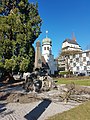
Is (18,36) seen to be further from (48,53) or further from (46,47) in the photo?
(46,47)

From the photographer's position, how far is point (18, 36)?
25438 millimetres

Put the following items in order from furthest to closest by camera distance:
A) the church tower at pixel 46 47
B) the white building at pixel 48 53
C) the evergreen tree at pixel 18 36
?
1. the church tower at pixel 46 47
2. the white building at pixel 48 53
3. the evergreen tree at pixel 18 36

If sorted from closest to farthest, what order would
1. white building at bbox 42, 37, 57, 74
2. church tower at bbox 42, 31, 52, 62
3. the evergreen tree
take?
the evergreen tree < white building at bbox 42, 37, 57, 74 < church tower at bbox 42, 31, 52, 62

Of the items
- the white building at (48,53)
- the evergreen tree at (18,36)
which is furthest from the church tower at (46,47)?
the evergreen tree at (18,36)

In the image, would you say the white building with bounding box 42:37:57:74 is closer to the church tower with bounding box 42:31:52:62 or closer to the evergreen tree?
the church tower with bounding box 42:31:52:62

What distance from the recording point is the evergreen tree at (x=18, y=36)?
24.4m

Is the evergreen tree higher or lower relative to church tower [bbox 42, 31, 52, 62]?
lower

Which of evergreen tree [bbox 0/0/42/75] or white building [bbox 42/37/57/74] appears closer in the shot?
evergreen tree [bbox 0/0/42/75]

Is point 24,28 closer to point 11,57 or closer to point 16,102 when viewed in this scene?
point 11,57

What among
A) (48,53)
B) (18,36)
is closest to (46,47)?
(48,53)

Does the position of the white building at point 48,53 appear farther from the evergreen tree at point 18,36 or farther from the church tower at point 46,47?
the evergreen tree at point 18,36

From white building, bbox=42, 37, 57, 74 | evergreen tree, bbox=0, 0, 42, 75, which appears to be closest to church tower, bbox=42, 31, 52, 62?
white building, bbox=42, 37, 57, 74

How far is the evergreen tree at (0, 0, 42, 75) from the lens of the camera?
24.4 m

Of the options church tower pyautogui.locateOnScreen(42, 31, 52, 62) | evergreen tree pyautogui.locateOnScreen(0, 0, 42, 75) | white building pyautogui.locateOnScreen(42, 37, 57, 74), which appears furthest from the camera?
church tower pyautogui.locateOnScreen(42, 31, 52, 62)
